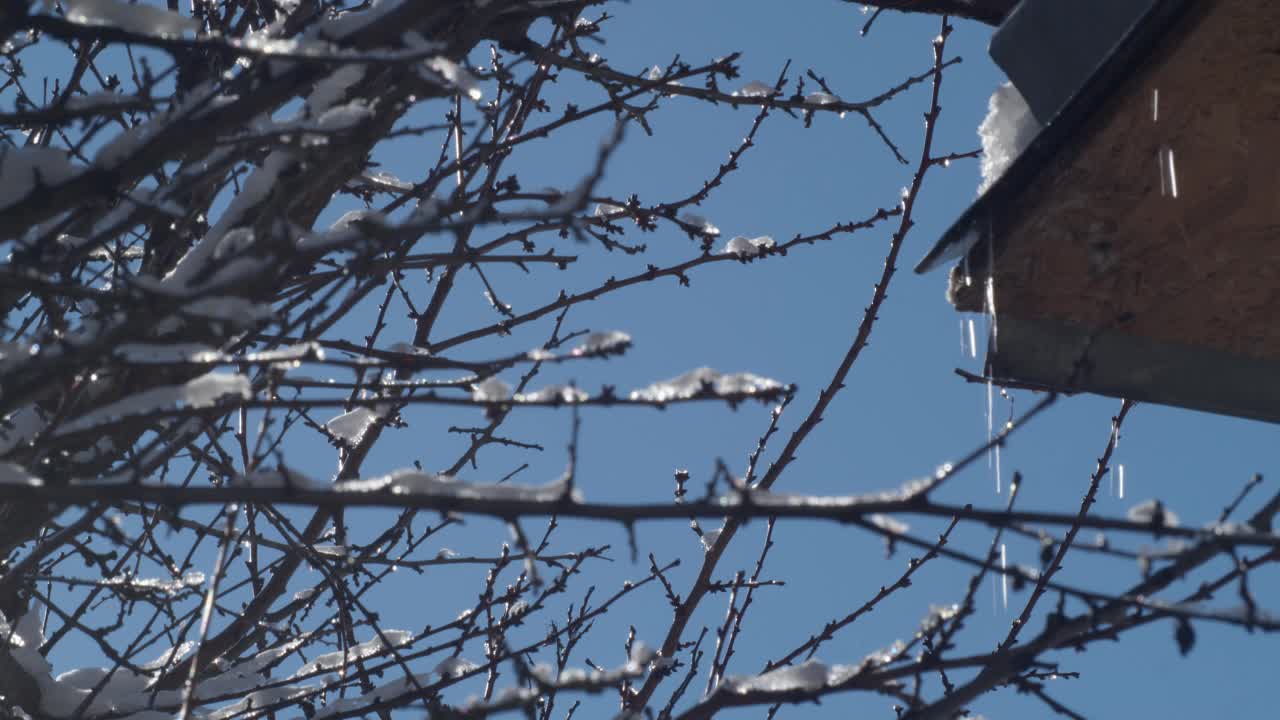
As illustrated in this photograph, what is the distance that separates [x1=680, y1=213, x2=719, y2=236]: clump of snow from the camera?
318 cm

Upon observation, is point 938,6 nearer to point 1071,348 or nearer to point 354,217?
point 1071,348

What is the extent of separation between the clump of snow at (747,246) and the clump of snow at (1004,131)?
3.41 feet

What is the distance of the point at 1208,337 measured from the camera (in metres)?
2.19

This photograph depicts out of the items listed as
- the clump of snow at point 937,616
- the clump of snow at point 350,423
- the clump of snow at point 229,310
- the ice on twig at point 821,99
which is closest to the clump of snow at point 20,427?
the clump of snow at point 350,423

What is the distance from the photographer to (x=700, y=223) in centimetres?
322

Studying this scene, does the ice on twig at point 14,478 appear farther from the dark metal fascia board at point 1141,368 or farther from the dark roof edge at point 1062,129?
the dark metal fascia board at point 1141,368

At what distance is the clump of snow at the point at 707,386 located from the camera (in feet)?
4.85

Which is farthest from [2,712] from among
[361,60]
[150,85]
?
[361,60]

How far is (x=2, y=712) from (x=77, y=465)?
0.93 m

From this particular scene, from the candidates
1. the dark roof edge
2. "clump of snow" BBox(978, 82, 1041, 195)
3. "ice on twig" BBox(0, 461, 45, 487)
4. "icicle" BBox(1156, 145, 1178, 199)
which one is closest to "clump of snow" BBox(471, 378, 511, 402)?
"ice on twig" BBox(0, 461, 45, 487)

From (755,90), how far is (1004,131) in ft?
5.22

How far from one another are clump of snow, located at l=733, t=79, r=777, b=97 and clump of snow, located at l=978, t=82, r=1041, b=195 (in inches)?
56.2

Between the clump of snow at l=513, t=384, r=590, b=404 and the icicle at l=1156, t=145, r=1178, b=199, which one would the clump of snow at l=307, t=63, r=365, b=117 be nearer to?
the clump of snow at l=513, t=384, r=590, b=404

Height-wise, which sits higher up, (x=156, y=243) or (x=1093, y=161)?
(x=156, y=243)
